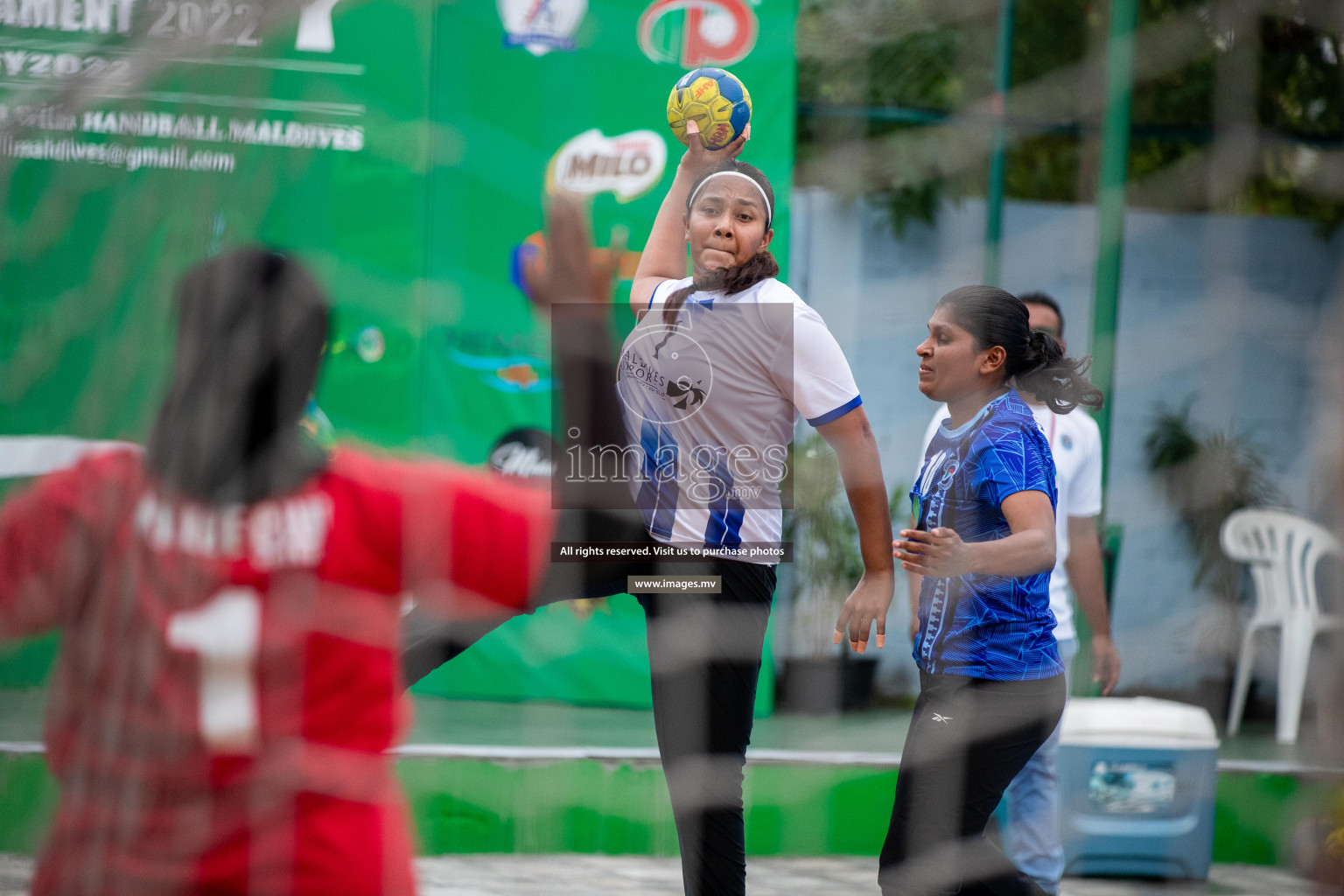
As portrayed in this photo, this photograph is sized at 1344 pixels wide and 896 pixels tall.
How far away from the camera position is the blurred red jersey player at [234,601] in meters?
1.14

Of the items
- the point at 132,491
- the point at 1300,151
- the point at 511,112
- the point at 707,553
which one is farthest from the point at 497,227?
the point at 132,491

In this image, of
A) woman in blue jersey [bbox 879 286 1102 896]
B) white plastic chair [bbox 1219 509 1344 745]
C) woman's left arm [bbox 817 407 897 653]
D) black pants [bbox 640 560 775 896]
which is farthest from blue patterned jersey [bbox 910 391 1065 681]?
white plastic chair [bbox 1219 509 1344 745]

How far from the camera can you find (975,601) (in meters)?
1.98

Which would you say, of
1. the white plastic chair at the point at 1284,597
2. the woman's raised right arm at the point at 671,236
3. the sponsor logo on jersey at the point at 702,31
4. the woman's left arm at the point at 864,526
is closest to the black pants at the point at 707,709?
the woman's left arm at the point at 864,526

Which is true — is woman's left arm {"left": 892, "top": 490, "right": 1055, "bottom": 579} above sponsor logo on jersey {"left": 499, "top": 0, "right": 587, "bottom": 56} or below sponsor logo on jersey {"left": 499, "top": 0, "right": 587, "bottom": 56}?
below

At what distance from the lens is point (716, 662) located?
189 cm

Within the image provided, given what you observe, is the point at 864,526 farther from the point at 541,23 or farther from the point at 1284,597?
the point at 1284,597

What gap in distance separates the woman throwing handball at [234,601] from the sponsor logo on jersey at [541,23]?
2.80 meters

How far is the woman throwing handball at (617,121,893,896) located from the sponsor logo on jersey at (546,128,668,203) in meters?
1.88

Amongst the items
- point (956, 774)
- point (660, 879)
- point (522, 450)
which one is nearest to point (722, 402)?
point (956, 774)

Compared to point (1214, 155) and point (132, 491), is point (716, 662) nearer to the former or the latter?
point (132, 491)

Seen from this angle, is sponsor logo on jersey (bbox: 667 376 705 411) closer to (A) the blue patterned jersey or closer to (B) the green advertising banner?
(A) the blue patterned jersey

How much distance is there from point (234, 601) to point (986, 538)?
1.17m

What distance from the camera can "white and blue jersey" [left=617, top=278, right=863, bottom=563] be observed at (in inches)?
74.9
